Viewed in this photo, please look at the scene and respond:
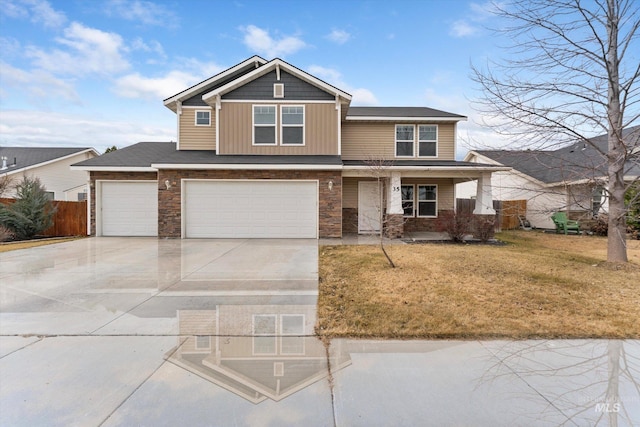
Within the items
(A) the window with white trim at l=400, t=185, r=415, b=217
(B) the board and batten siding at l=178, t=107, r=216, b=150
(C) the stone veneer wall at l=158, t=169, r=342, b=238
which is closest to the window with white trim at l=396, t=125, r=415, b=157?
(A) the window with white trim at l=400, t=185, r=415, b=217

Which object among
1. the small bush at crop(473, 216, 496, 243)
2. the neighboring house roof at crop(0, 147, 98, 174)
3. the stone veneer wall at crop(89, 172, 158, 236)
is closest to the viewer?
the small bush at crop(473, 216, 496, 243)

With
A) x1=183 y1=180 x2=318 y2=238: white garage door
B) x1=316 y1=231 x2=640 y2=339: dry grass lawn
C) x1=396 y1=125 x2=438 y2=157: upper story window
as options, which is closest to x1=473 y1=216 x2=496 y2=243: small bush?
x1=316 y1=231 x2=640 y2=339: dry grass lawn

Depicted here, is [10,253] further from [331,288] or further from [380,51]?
[380,51]

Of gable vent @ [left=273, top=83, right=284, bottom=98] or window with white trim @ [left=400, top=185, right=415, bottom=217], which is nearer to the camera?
gable vent @ [left=273, top=83, right=284, bottom=98]

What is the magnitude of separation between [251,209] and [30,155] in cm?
2217

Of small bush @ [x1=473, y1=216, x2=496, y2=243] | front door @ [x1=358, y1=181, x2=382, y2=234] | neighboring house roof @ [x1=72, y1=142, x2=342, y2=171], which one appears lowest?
small bush @ [x1=473, y1=216, x2=496, y2=243]

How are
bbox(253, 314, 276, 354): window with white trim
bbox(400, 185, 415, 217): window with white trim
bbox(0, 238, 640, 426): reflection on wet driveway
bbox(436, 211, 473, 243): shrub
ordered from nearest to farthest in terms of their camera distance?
bbox(0, 238, 640, 426): reflection on wet driveway
bbox(253, 314, 276, 354): window with white trim
bbox(436, 211, 473, 243): shrub
bbox(400, 185, 415, 217): window with white trim

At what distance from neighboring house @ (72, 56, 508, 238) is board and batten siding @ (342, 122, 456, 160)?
5 cm

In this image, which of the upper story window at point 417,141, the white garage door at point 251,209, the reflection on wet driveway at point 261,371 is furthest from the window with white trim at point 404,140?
the reflection on wet driveway at point 261,371

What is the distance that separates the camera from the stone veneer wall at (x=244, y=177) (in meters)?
13.4

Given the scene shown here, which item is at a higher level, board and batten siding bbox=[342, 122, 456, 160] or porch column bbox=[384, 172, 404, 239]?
board and batten siding bbox=[342, 122, 456, 160]

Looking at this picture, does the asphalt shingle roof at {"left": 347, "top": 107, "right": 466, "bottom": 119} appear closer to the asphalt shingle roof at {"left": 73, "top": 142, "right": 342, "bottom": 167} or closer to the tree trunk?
the asphalt shingle roof at {"left": 73, "top": 142, "right": 342, "bottom": 167}

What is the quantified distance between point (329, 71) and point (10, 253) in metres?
16.5

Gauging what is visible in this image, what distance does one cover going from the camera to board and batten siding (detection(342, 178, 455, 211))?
52.2ft
